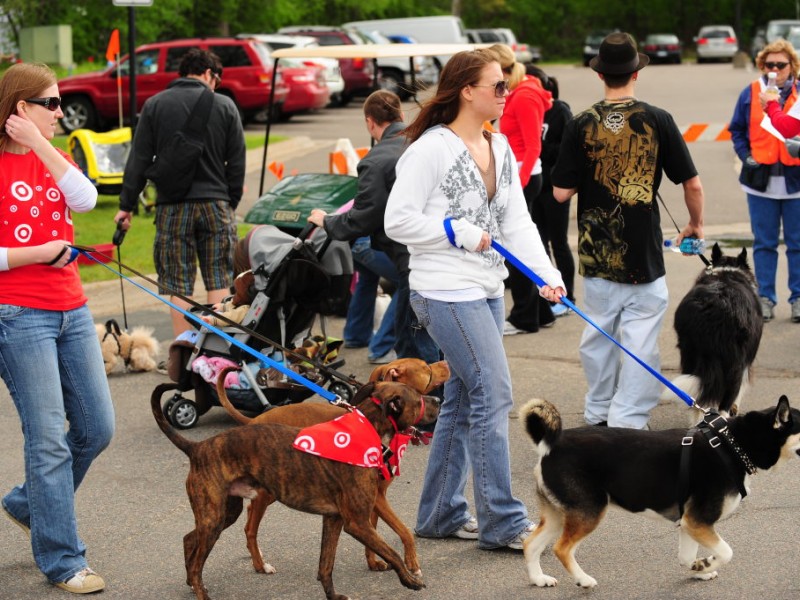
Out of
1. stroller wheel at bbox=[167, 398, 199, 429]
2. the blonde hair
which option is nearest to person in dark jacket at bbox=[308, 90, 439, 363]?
stroller wheel at bbox=[167, 398, 199, 429]

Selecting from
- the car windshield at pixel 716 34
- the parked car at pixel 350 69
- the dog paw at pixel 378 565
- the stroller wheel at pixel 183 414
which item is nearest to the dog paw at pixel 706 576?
the dog paw at pixel 378 565

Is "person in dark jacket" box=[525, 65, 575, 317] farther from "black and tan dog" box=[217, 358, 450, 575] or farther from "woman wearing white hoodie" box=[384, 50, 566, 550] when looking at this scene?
"woman wearing white hoodie" box=[384, 50, 566, 550]

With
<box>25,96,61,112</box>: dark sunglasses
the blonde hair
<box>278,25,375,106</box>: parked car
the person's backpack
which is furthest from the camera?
<box>278,25,375,106</box>: parked car

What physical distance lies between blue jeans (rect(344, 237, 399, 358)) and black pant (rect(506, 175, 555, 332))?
3.61ft

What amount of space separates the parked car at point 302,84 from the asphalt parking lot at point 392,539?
17.8 meters

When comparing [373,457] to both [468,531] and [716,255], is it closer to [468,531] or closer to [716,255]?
[468,531]

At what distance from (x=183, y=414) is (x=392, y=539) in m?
2.16

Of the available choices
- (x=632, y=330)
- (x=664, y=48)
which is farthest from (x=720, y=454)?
(x=664, y=48)

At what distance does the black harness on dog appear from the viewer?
437cm

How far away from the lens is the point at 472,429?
4.75 meters

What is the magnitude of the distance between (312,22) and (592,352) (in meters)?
42.6

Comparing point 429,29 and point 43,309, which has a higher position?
point 43,309

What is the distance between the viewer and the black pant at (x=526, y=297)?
28.6 feet

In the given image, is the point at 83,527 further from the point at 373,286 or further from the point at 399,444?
the point at 373,286
